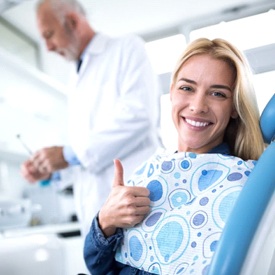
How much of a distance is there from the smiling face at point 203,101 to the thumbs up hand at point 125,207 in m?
0.20

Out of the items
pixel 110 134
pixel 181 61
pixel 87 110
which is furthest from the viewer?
pixel 87 110

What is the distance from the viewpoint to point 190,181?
875 mm

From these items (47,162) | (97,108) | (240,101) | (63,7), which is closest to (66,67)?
(63,7)

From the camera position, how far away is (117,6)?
1586 mm

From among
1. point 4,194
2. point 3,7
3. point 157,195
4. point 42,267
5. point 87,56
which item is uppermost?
point 3,7

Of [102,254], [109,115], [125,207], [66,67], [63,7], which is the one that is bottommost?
[102,254]

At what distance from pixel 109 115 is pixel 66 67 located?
2.14 ft

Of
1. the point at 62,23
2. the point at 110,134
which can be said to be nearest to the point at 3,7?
the point at 62,23

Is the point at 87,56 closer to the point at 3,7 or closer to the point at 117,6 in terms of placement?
the point at 117,6

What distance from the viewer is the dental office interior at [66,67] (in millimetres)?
1088

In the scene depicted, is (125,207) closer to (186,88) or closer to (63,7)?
(186,88)

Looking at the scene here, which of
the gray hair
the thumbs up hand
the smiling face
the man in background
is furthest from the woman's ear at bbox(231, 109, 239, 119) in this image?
the gray hair

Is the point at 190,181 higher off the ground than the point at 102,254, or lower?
higher

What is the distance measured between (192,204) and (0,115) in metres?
2.34
